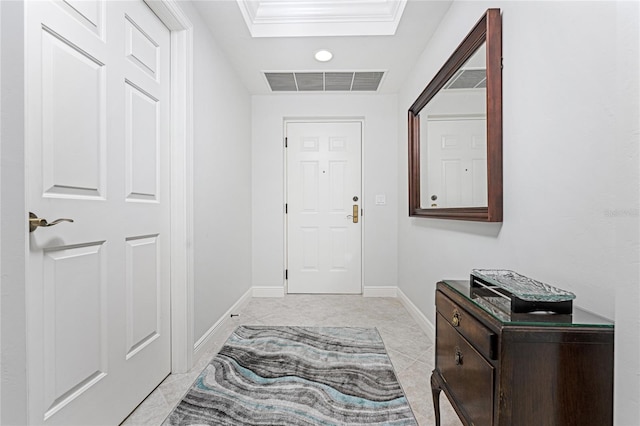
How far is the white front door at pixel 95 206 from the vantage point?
111 cm

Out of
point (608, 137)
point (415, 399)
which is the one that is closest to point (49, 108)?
point (608, 137)

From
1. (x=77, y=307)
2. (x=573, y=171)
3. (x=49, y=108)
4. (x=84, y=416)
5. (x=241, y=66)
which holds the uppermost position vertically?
(x=241, y=66)

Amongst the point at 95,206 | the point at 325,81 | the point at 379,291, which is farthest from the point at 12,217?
the point at 379,291

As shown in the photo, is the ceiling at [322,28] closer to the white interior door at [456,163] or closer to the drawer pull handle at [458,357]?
the white interior door at [456,163]

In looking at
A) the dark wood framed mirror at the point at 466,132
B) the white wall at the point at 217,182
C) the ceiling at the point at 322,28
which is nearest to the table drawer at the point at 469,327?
the dark wood framed mirror at the point at 466,132

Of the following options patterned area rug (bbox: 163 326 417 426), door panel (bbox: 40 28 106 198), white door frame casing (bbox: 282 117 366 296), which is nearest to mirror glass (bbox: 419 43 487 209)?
patterned area rug (bbox: 163 326 417 426)

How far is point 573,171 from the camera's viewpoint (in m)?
1.06

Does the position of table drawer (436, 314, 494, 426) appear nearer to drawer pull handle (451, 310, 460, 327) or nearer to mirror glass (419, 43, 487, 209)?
drawer pull handle (451, 310, 460, 327)

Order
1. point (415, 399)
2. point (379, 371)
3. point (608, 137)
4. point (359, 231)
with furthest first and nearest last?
point (359, 231)
point (379, 371)
point (415, 399)
point (608, 137)

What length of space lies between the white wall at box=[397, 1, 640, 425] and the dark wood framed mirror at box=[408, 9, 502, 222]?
58 mm

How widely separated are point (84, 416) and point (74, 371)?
0.20 metres

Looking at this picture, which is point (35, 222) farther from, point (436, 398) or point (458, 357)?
point (436, 398)

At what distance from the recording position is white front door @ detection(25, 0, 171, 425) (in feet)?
3.63

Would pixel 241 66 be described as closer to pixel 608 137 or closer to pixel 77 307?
pixel 77 307
